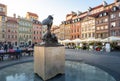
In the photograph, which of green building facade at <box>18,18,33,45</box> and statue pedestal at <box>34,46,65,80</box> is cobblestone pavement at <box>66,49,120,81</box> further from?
green building facade at <box>18,18,33,45</box>

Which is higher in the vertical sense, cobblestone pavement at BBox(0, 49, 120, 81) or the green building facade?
the green building facade

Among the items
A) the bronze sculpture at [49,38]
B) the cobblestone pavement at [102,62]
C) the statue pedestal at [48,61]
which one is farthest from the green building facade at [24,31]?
the statue pedestal at [48,61]

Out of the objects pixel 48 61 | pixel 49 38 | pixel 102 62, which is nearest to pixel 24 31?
pixel 102 62

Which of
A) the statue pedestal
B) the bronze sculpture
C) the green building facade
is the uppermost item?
the green building facade

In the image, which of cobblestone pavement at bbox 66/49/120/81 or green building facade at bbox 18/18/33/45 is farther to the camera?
green building facade at bbox 18/18/33/45

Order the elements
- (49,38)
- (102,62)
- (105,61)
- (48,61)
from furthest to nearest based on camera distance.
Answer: (105,61) < (102,62) < (49,38) < (48,61)

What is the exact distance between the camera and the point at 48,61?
8852 millimetres

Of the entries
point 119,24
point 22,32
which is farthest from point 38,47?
point 22,32

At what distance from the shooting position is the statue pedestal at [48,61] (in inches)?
345

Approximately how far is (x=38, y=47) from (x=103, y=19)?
47.8m

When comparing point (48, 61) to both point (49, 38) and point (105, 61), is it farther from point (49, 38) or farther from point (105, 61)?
point (105, 61)

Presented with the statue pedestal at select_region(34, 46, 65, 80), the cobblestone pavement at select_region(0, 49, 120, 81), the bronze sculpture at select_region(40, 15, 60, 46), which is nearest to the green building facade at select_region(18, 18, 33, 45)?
the cobblestone pavement at select_region(0, 49, 120, 81)

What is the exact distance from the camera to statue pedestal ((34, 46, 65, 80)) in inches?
345

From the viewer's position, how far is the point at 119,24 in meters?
→ 47.6
